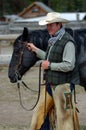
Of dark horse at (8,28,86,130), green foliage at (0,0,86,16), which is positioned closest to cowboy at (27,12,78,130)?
dark horse at (8,28,86,130)

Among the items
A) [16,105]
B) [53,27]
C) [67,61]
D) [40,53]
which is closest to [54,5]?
[16,105]

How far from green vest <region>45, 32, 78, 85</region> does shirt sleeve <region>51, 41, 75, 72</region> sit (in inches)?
2.2

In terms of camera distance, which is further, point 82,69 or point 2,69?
point 2,69

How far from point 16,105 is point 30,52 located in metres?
2.64

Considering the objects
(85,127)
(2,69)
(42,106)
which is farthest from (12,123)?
(2,69)

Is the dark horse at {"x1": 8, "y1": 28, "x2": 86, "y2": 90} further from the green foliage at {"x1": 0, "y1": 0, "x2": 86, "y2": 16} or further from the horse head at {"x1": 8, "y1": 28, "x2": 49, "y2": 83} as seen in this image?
the green foliage at {"x1": 0, "y1": 0, "x2": 86, "y2": 16}

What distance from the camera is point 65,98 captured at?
484 cm

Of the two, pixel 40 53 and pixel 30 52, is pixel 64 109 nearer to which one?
pixel 40 53

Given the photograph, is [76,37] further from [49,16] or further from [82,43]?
[49,16]

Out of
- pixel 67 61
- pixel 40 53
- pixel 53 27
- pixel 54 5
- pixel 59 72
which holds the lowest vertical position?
pixel 59 72

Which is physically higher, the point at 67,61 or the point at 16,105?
the point at 67,61

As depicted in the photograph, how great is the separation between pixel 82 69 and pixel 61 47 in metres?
0.75

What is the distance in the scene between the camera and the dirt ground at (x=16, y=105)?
6574 millimetres

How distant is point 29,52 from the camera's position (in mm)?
5246
